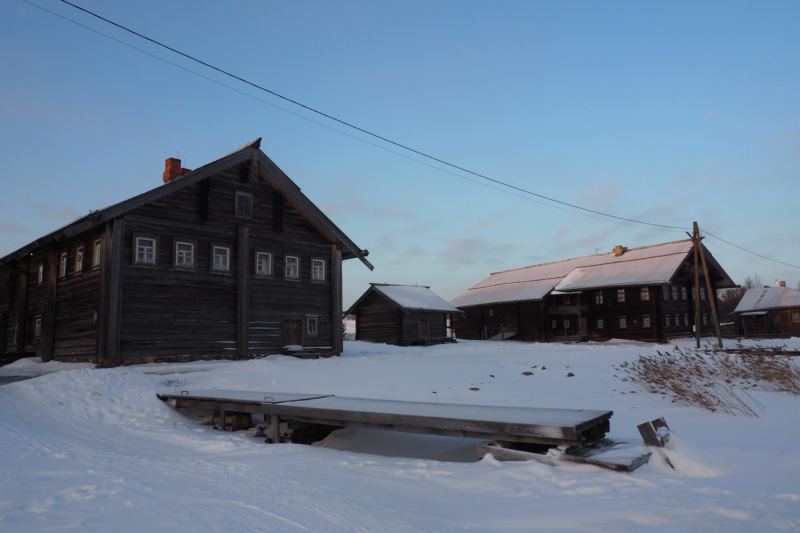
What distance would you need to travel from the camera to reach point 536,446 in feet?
24.2

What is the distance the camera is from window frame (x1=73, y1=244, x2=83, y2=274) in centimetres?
2011

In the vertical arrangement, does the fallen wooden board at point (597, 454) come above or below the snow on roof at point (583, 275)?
below

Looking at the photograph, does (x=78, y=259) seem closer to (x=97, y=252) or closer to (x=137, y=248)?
(x=97, y=252)

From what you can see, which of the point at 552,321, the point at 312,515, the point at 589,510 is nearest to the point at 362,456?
the point at 312,515

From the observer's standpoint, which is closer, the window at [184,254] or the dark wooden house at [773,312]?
the window at [184,254]

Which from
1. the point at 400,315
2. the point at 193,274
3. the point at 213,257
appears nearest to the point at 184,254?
the point at 193,274

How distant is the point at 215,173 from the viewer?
20719 mm

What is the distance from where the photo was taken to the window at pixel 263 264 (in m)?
21.9

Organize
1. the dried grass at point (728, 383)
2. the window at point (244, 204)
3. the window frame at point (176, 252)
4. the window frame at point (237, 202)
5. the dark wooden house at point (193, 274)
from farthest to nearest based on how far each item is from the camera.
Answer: the window at point (244, 204) < the window frame at point (237, 202) < the window frame at point (176, 252) < the dark wooden house at point (193, 274) < the dried grass at point (728, 383)

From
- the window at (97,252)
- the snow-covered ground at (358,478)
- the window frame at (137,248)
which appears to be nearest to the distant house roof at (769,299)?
the snow-covered ground at (358,478)

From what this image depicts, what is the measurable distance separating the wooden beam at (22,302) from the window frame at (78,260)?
6276 mm

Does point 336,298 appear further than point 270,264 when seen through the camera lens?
Yes

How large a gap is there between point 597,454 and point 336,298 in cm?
1896

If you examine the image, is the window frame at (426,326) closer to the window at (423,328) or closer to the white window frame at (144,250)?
the window at (423,328)
